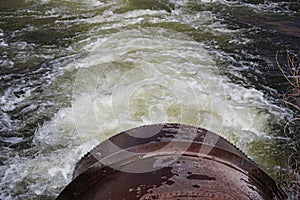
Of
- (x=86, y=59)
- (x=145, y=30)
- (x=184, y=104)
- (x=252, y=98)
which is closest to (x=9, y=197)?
(x=184, y=104)

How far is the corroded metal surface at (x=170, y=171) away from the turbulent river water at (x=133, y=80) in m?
1.68

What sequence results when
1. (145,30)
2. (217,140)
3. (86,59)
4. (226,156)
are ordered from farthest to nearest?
(145,30), (86,59), (217,140), (226,156)

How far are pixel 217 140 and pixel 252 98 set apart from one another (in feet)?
9.25

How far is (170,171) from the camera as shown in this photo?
1.36m

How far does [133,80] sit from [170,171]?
3.31 m

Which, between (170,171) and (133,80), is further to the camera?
(133,80)

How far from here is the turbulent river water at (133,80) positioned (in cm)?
354

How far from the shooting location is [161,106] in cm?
413

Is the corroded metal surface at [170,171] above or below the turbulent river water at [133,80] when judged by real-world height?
above

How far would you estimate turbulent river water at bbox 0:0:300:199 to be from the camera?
3.54 meters

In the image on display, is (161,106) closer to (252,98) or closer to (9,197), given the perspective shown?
(252,98)

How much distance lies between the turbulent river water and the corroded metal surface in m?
1.68

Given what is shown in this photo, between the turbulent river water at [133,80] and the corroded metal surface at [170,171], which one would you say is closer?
the corroded metal surface at [170,171]

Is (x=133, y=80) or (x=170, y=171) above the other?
(x=170, y=171)
